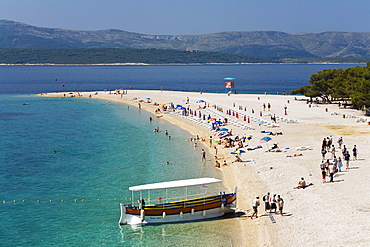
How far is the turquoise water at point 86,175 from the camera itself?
81.0ft

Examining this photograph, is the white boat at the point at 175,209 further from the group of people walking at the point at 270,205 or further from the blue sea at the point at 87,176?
the group of people walking at the point at 270,205

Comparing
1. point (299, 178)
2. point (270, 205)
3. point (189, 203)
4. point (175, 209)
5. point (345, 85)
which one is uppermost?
point (345, 85)

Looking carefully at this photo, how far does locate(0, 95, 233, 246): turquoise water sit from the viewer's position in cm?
2469

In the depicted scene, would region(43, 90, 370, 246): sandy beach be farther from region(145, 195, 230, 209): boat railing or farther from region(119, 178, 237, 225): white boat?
region(145, 195, 230, 209): boat railing

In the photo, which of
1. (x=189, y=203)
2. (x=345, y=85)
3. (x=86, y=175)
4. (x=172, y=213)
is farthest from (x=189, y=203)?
(x=345, y=85)

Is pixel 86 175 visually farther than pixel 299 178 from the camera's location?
Yes

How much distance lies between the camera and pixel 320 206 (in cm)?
2500

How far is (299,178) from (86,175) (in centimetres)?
1607

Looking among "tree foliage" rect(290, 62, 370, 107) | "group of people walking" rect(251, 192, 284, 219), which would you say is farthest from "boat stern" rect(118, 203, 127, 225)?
"tree foliage" rect(290, 62, 370, 107)

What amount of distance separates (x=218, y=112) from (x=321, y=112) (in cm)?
1406

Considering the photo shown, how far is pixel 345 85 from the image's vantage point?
225 ft

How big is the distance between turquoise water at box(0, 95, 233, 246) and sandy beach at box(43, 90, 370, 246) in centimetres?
224

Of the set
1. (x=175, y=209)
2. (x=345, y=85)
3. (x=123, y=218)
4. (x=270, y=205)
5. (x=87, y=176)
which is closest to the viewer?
(x=270, y=205)

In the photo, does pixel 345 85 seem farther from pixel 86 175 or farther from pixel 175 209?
pixel 175 209
